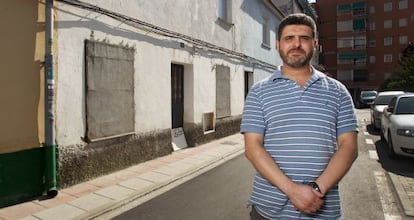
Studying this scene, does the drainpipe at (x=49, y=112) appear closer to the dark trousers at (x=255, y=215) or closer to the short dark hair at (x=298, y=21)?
the dark trousers at (x=255, y=215)

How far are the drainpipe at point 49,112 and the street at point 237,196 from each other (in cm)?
149

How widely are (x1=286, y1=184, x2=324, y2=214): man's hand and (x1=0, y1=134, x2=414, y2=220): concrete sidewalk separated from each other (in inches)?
147

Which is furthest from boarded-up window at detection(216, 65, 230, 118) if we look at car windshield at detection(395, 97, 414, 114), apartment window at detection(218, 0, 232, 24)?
car windshield at detection(395, 97, 414, 114)

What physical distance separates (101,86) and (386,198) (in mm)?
5391

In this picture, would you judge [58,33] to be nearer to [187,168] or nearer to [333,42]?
[187,168]

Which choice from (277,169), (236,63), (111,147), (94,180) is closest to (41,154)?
(94,180)

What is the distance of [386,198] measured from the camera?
225 inches

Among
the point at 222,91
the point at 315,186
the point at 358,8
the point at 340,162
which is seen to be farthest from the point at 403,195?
the point at 358,8

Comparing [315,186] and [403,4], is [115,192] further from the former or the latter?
[403,4]

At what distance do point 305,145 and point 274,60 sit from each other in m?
19.7

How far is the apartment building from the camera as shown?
58.8 meters

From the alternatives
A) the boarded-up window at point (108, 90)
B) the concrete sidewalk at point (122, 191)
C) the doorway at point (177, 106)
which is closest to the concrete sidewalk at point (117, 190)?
the concrete sidewalk at point (122, 191)

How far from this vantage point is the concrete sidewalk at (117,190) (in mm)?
5098

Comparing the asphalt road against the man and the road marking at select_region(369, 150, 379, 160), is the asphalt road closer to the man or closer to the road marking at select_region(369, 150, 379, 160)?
the man
